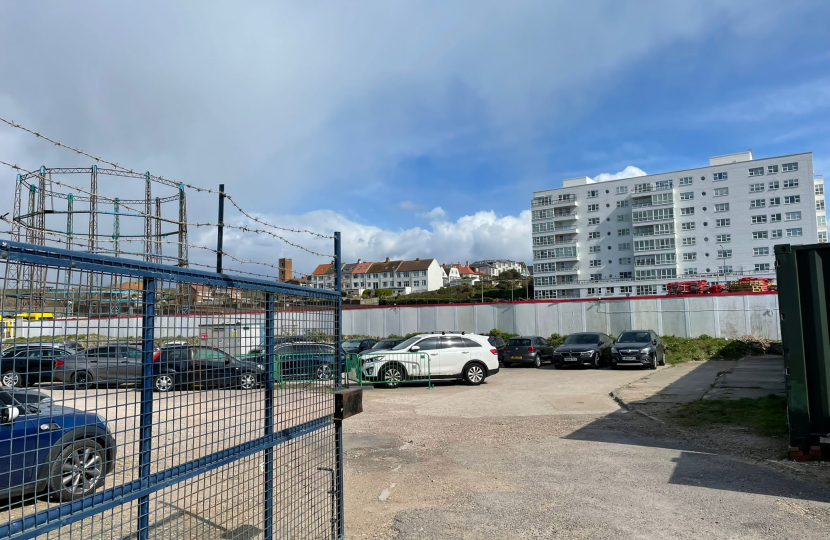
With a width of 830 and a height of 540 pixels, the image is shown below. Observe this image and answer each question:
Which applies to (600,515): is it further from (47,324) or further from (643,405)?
(643,405)

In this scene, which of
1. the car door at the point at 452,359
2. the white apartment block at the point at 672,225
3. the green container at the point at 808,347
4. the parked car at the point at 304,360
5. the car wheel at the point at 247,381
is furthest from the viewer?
the white apartment block at the point at 672,225

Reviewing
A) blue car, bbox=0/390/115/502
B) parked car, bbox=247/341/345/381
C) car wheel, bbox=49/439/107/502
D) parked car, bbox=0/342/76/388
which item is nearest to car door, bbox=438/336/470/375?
parked car, bbox=247/341/345/381

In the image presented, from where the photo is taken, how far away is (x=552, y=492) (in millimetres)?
6285

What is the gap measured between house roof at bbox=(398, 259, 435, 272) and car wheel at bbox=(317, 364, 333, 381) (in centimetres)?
12498

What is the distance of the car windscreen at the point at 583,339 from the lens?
24953mm

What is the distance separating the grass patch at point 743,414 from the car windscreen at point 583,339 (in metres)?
12.6

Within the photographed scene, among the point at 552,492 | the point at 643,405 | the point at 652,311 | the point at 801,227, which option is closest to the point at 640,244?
the point at 801,227

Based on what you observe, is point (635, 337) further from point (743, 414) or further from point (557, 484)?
point (557, 484)

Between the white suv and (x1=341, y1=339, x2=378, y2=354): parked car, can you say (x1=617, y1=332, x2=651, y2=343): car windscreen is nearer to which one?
the white suv

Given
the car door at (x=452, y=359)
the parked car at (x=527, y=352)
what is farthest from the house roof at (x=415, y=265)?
the car door at (x=452, y=359)

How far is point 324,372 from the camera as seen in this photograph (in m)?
4.84

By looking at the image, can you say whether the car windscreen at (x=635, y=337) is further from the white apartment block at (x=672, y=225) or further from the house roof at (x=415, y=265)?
the house roof at (x=415, y=265)

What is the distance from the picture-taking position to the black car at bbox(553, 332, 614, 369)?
23.5 meters

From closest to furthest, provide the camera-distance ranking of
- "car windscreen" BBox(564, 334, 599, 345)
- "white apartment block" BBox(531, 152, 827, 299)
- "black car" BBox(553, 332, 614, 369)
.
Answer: "black car" BBox(553, 332, 614, 369) < "car windscreen" BBox(564, 334, 599, 345) < "white apartment block" BBox(531, 152, 827, 299)
